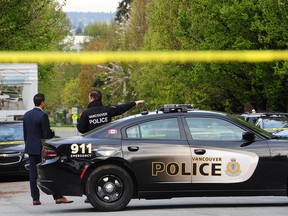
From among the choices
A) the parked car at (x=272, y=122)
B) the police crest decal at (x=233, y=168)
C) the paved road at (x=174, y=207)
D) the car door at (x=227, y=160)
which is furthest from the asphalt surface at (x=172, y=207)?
the parked car at (x=272, y=122)

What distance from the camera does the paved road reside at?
45.5 feet

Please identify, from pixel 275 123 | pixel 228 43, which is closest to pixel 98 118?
pixel 275 123

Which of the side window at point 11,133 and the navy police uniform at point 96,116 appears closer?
the navy police uniform at point 96,116

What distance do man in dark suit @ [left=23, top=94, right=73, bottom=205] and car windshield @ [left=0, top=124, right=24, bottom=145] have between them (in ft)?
27.2

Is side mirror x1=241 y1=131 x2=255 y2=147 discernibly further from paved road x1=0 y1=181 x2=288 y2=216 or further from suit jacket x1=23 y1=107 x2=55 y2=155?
suit jacket x1=23 y1=107 x2=55 y2=155

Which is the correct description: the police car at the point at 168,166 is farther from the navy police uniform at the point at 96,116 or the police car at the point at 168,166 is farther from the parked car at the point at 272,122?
the parked car at the point at 272,122

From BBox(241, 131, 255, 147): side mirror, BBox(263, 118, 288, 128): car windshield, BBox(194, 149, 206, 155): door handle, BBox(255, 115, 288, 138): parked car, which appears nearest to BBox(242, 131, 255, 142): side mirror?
BBox(241, 131, 255, 147): side mirror

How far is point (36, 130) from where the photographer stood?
1575 centimetres

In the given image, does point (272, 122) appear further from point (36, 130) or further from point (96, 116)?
point (36, 130)

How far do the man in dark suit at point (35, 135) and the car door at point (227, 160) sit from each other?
2.41m

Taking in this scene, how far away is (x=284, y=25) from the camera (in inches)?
1476

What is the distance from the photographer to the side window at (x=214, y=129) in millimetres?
14617

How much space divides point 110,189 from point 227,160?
5.50ft

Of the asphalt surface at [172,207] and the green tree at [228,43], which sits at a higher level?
the green tree at [228,43]
